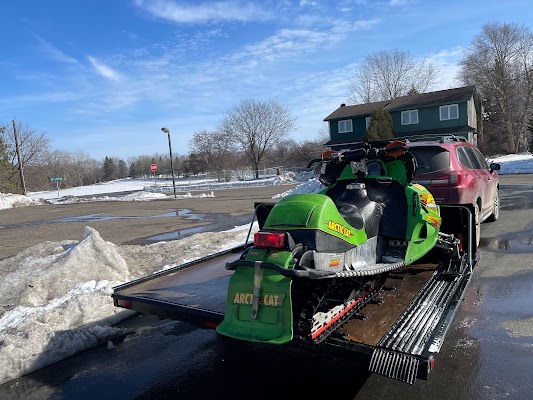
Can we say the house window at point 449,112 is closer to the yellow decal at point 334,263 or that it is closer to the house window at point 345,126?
the house window at point 345,126

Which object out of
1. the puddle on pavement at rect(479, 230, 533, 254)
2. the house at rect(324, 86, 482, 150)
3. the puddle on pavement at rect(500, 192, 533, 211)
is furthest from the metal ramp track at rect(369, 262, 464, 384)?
the house at rect(324, 86, 482, 150)

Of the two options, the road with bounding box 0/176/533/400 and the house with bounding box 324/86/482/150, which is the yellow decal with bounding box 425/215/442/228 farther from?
the house with bounding box 324/86/482/150

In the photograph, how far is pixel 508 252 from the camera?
6848 mm

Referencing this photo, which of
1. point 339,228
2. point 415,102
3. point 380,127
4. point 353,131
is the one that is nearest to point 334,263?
point 339,228

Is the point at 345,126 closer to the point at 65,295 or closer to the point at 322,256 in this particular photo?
the point at 65,295

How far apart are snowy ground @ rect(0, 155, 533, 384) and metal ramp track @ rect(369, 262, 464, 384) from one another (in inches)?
111

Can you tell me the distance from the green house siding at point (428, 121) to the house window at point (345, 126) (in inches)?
170

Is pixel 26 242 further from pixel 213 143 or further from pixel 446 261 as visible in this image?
pixel 213 143

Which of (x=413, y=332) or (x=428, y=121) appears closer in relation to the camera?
(x=413, y=332)

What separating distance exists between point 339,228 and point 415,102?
132 ft

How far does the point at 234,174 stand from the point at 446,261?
45.2m

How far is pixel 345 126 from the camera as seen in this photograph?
43.0 meters

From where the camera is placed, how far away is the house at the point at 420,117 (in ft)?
123

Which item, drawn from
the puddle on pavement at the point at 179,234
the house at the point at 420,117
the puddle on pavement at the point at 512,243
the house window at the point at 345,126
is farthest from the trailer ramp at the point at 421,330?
the house window at the point at 345,126
